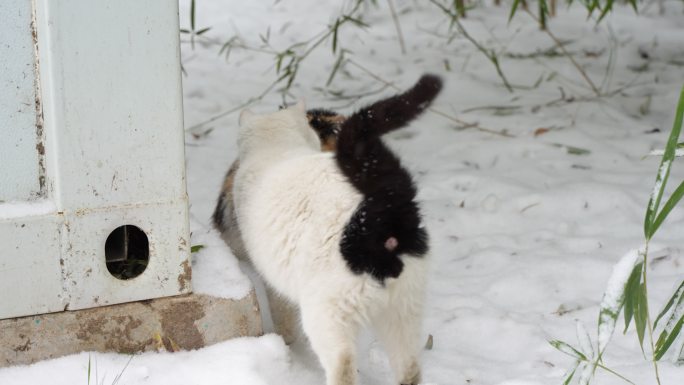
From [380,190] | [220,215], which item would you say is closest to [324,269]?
[380,190]

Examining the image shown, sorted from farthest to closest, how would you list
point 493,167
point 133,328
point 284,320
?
point 493,167
point 284,320
point 133,328

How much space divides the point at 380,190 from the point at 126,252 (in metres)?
0.84

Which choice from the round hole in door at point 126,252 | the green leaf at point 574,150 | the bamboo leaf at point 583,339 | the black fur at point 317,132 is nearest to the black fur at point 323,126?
the black fur at point 317,132

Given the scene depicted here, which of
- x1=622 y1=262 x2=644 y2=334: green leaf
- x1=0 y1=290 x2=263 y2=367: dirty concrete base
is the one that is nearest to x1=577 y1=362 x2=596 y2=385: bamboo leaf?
x1=622 y1=262 x2=644 y2=334: green leaf

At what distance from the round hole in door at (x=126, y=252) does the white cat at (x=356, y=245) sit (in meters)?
0.42

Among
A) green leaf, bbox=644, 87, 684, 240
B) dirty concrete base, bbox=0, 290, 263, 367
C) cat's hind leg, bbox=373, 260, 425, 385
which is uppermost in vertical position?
green leaf, bbox=644, 87, 684, 240

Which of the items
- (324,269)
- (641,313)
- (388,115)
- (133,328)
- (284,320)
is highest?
(388,115)

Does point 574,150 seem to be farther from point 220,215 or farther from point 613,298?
point 613,298

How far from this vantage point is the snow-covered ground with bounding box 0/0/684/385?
8.11 feet

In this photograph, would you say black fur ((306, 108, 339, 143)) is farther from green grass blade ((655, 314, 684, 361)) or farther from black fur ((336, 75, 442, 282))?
green grass blade ((655, 314, 684, 361))

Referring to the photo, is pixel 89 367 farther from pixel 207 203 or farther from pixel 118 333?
pixel 207 203

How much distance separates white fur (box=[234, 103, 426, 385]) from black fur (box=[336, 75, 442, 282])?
4 centimetres

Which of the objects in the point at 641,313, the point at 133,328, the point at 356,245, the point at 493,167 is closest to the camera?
the point at 641,313

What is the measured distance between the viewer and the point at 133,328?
2402mm
